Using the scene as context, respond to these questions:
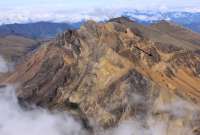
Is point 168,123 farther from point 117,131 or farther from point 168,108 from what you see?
point 117,131

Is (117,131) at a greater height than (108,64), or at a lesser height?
lesser

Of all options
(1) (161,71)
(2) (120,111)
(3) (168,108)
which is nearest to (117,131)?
(2) (120,111)

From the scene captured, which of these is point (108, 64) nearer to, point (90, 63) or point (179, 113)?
point (90, 63)

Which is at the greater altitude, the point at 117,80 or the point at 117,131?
the point at 117,80

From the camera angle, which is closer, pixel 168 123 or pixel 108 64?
pixel 168 123

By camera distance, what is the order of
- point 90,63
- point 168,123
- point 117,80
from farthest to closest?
point 90,63
point 117,80
point 168,123

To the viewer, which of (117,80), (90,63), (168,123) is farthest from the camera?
(90,63)

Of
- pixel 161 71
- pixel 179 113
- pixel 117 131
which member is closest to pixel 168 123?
pixel 179 113

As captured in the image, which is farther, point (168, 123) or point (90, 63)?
point (90, 63)
